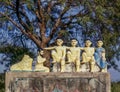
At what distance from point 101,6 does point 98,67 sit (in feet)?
13.8

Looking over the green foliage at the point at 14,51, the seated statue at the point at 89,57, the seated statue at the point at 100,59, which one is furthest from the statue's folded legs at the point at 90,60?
the green foliage at the point at 14,51

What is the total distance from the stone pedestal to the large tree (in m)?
4.11

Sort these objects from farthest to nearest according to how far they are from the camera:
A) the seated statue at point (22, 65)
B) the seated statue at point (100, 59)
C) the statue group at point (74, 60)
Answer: the seated statue at point (100, 59)
the statue group at point (74, 60)
the seated statue at point (22, 65)

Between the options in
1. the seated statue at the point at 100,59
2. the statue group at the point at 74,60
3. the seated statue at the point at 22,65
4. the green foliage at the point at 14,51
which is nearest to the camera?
the seated statue at the point at 22,65

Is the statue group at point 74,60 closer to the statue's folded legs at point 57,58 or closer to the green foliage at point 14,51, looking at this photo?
the statue's folded legs at point 57,58

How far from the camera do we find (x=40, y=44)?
53.1 feet

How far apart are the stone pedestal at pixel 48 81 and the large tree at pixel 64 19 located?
4.11 m

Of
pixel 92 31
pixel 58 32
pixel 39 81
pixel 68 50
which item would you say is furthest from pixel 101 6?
pixel 39 81

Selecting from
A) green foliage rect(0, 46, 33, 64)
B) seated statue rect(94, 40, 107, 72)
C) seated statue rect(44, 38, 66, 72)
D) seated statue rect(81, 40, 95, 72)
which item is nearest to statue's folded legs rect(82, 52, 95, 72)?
seated statue rect(81, 40, 95, 72)

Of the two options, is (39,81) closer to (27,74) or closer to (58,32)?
(27,74)

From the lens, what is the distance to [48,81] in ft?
37.0

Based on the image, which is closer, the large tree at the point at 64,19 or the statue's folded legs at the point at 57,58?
the statue's folded legs at the point at 57,58

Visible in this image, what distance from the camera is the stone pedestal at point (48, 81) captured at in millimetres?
11250

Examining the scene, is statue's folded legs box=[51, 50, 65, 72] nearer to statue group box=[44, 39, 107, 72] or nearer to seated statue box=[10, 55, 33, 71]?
statue group box=[44, 39, 107, 72]
